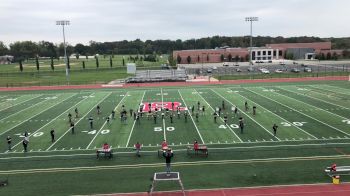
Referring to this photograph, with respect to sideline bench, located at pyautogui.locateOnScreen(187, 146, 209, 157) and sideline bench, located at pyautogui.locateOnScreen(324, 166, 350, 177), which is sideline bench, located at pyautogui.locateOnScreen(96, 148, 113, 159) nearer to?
sideline bench, located at pyautogui.locateOnScreen(187, 146, 209, 157)

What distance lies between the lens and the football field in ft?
72.7

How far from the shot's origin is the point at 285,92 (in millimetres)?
47875

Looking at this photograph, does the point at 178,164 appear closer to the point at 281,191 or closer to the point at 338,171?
the point at 281,191

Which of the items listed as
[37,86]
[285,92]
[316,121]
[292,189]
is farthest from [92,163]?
[37,86]

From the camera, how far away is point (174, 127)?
29344 millimetres

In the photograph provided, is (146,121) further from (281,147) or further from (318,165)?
(318,165)

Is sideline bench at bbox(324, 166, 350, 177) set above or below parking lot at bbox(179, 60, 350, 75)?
below

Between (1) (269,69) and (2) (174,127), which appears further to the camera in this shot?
(1) (269,69)

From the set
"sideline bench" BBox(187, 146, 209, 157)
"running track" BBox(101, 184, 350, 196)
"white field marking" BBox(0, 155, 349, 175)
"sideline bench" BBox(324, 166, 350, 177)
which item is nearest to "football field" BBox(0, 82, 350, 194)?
"white field marking" BBox(0, 155, 349, 175)

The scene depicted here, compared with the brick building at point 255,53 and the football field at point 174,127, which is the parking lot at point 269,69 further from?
the football field at point 174,127

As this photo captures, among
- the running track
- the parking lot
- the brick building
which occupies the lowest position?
the running track

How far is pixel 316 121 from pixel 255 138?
7661 millimetres

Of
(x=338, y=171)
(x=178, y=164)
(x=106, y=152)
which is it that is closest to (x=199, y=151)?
(x=178, y=164)

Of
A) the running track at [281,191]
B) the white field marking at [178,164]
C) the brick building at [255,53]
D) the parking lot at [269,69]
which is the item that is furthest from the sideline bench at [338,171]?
the brick building at [255,53]
